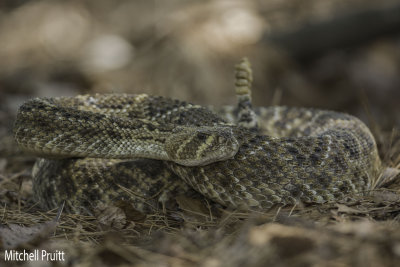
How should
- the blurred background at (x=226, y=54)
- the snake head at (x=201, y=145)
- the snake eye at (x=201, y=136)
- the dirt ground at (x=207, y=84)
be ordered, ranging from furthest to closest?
1. the blurred background at (x=226, y=54)
2. the snake eye at (x=201, y=136)
3. the snake head at (x=201, y=145)
4. the dirt ground at (x=207, y=84)

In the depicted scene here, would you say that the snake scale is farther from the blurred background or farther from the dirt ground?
the blurred background

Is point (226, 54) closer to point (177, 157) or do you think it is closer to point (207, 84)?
point (207, 84)

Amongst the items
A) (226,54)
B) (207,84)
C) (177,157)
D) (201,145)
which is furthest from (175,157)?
(226,54)

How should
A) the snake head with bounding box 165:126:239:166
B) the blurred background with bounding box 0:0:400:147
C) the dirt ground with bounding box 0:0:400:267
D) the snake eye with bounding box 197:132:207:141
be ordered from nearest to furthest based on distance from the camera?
the dirt ground with bounding box 0:0:400:267, the snake head with bounding box 165:126:239:166, the snake eye with bounding box 197:132:207:141, the blurred background with bounding box 0:0:400:147

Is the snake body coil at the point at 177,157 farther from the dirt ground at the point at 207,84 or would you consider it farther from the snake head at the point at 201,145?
the dirt ground at the point at 207,84

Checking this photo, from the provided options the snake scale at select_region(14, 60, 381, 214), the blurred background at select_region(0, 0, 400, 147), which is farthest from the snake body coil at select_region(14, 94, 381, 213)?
the blurred background at select_region(0, 0, 400, 147)

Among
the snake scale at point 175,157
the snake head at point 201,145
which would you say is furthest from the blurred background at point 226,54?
the snake head at point 201,145
